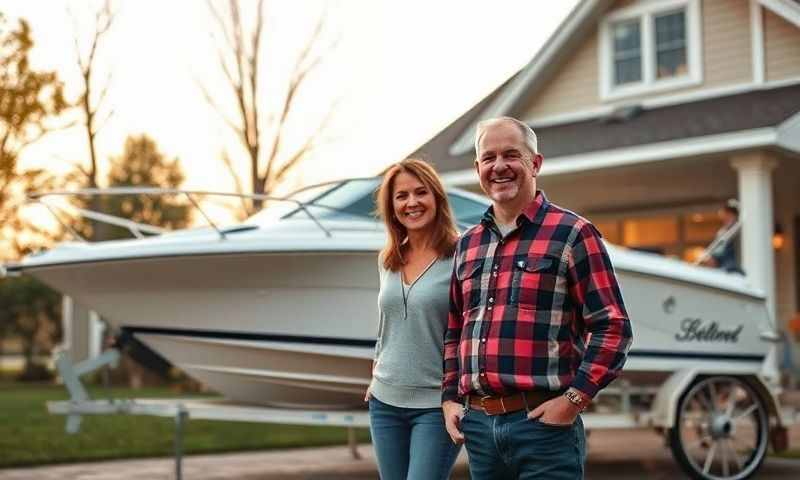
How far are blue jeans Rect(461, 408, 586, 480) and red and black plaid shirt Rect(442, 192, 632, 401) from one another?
0.09 metres

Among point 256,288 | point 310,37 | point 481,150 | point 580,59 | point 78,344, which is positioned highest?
A: point 310,37

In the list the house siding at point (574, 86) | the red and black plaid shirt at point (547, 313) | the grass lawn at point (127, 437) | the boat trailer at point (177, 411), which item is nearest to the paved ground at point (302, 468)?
the grass lawn at point (127, 437)

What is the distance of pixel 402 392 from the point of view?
348cm

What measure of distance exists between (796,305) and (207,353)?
9.55 metres

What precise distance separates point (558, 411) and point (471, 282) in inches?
17.8

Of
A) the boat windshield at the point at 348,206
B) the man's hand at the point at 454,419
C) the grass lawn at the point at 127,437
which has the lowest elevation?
the grass lawn at the point at 127,437

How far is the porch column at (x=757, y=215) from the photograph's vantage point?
11367 millimetres

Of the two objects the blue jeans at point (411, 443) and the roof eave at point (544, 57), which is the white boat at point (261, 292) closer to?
the blue jeans at point (411, 443)

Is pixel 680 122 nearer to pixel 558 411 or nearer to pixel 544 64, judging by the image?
pixel 544 64

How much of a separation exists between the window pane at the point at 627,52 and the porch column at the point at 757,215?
2.63 metres

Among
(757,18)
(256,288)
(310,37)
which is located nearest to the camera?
(256,288)

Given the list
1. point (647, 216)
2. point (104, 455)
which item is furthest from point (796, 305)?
point (104, 455)

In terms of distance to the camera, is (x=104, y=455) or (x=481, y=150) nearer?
(x=481, y=150)

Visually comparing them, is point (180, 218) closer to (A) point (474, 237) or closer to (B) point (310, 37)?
(B) point (310, 37)
